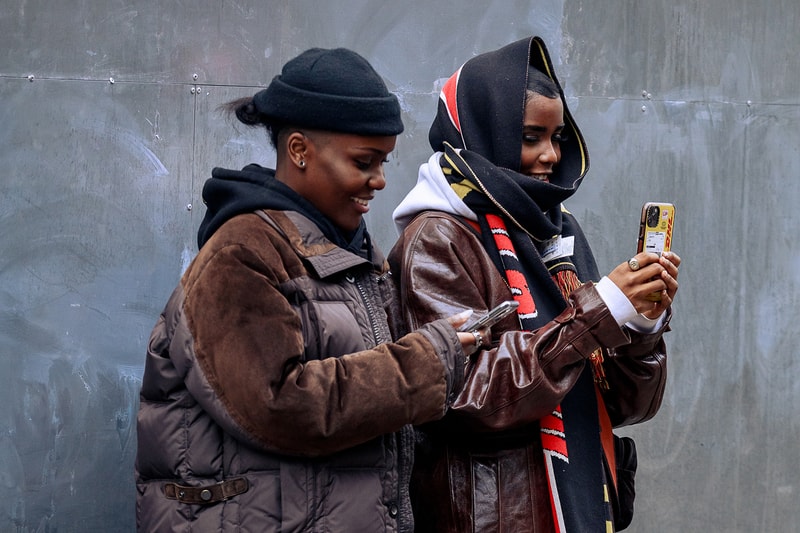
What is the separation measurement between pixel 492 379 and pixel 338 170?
661mm

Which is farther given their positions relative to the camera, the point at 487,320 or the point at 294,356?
the point at 487,320

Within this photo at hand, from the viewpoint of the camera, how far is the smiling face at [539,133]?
9.40ft

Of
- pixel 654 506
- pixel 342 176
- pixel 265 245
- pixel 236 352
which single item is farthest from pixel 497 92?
pixel 654 506

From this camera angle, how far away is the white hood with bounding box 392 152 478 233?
2.81m

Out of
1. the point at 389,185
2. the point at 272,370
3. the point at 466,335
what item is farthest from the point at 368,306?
the point at 389,185

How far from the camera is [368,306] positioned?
2369mm

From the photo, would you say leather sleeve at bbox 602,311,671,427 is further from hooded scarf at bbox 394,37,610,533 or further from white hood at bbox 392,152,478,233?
white hood at bbox 392,152,478,233

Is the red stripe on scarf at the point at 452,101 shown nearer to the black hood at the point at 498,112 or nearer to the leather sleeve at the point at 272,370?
the black hood at the point at 498,112

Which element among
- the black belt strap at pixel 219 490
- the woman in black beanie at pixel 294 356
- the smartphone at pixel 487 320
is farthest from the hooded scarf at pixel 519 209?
the black belt strap at pixel 219 490

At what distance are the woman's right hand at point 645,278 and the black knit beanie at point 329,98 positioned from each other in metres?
0.70

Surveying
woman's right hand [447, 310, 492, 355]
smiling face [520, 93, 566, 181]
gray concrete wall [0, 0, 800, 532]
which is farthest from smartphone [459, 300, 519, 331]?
gray concrete wall [0, 0, 800, 532]

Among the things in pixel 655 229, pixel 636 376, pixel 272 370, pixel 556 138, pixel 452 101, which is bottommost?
pixel 636 376

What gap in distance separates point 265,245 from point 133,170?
144cm

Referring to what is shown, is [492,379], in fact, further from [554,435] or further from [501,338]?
[554,435]
